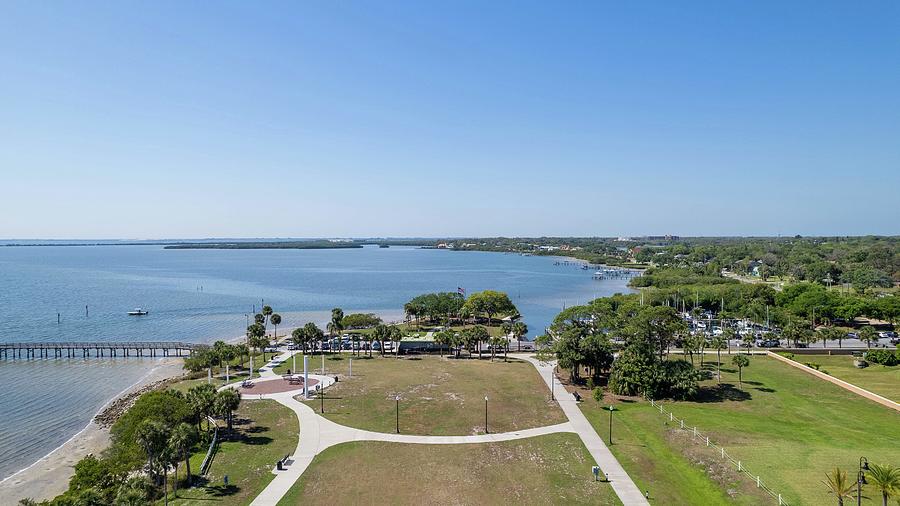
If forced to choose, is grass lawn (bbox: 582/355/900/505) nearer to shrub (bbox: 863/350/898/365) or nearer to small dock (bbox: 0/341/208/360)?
shrub (bbox: 863/350/898/365)

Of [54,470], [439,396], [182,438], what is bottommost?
[54,470]

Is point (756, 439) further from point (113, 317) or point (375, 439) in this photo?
point (113, 317)

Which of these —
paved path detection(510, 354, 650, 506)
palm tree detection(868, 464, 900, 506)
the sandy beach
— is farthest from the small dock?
palm tree detection(868, 464, 900, 506)

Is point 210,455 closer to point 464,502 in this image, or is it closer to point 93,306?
point 464,502

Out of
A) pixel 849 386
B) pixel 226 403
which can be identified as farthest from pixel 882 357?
pixel 226 403

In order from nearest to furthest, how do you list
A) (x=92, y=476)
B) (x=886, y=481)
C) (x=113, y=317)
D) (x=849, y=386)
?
(x=886, y=481) → (x=92, y=476) → (x=849, y=386) → (x=113, y=317)

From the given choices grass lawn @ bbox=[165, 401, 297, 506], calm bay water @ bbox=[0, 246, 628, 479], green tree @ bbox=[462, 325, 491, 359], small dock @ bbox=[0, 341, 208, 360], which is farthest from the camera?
small dock @ bbox=[0, 341, 208, 360]
